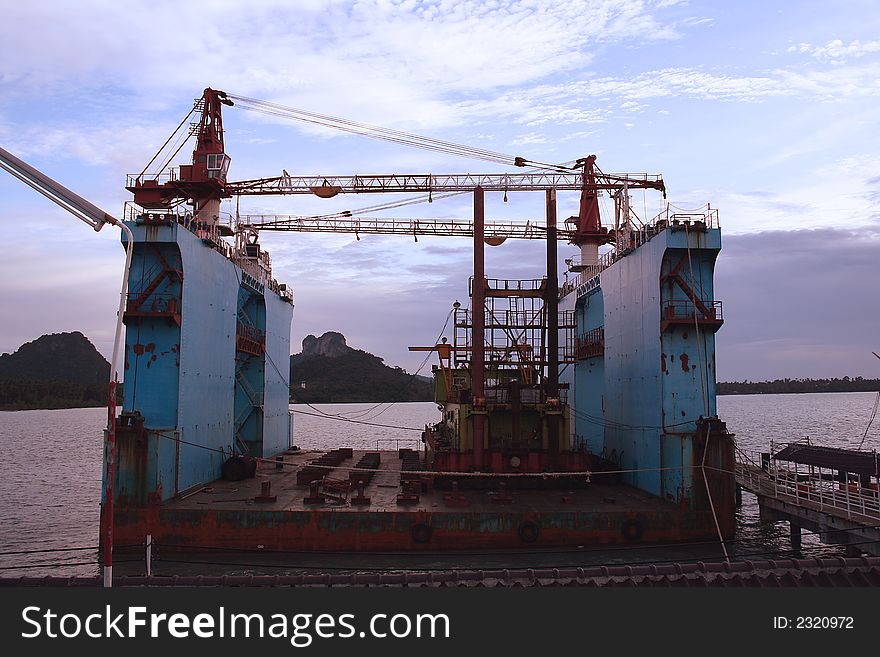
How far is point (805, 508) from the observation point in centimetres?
2708

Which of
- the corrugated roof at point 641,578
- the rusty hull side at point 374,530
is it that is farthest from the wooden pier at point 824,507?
the corrugated roof at point 641,578

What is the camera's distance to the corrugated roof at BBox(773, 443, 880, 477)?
30.4 meters

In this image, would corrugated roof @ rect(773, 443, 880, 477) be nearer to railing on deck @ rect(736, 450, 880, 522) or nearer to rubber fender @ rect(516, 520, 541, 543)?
railing on deck @ rect(736, 450, 880, 522)

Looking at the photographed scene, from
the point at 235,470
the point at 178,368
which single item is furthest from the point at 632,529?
the point at 178,368

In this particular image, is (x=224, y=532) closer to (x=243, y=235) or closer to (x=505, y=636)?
(x=505, y=636)

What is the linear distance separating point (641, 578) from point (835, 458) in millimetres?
25931

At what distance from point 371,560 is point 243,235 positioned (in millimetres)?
30071

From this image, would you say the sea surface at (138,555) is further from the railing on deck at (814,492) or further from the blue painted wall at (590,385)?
the blue painted wall at (590,385)

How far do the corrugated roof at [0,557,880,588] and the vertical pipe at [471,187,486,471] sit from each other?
2056cm

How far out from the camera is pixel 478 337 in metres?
35.2

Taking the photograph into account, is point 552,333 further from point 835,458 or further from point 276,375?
point 276,375

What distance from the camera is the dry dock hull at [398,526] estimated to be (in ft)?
86.6

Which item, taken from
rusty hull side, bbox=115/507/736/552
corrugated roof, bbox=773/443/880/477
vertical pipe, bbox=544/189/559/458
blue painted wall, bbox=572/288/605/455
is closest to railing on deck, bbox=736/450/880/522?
corrugated roof, bbox=773/443/880/477

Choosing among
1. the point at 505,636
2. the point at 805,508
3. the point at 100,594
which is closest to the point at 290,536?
the point at 100,594
